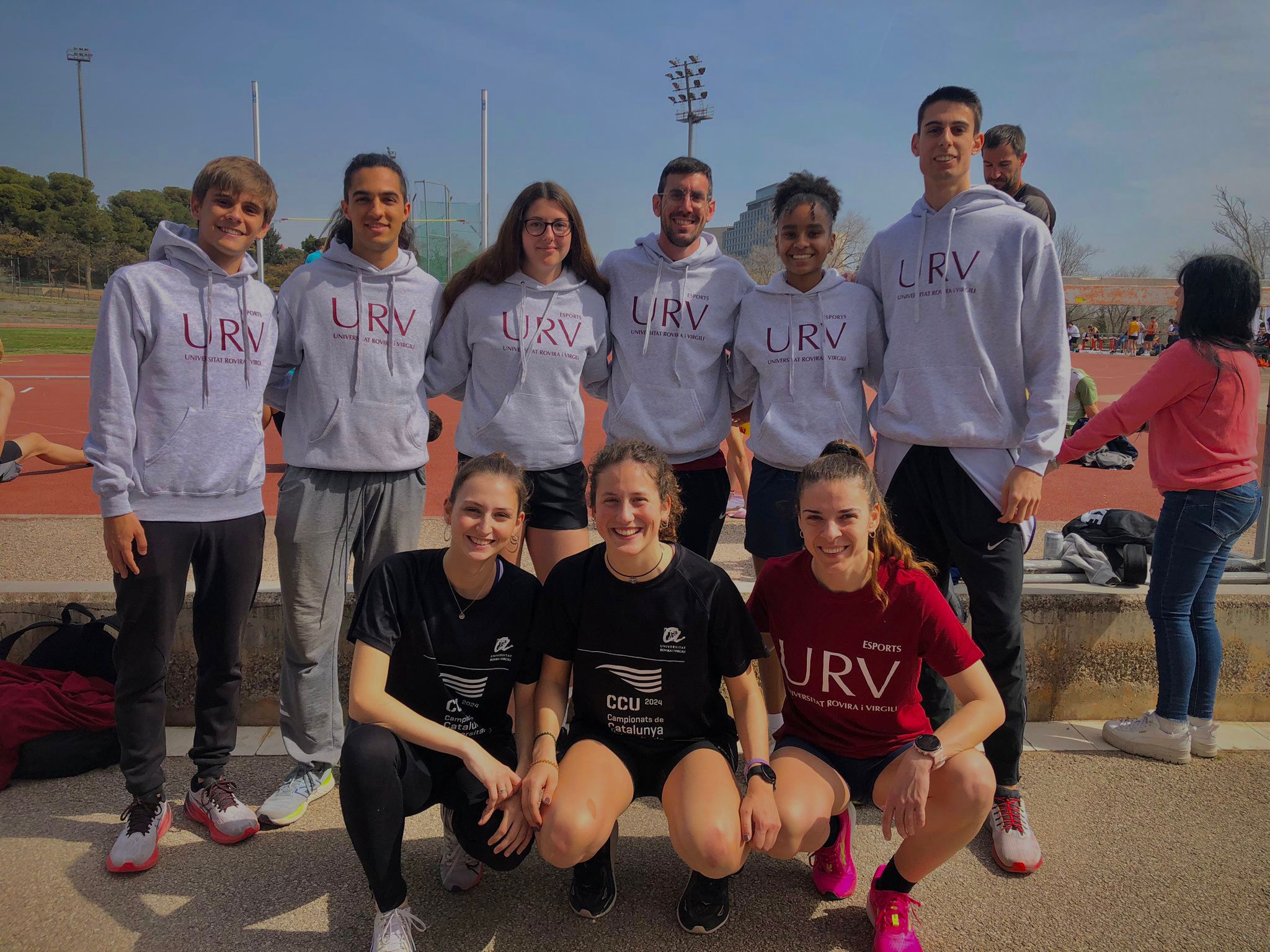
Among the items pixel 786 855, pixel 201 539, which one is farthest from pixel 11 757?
pixel 786 855

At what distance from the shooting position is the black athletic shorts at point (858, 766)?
2594 millimetres

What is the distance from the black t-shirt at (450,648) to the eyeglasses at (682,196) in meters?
1.72

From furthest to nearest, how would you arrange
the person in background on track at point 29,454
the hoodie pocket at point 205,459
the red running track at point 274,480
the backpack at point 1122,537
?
the red running track at point 274,480 < the person in background on track at point 29,454 < the backpack at point 1122,537 < the hoodie pocket at point 205,459

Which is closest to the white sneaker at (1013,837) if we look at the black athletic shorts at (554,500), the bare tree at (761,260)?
the black athletic shorts at (554,500)

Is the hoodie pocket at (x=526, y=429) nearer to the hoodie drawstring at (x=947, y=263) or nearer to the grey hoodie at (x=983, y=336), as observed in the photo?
the grey hoodie at (x=983, y=336)

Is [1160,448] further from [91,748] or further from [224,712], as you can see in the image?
[91,748]

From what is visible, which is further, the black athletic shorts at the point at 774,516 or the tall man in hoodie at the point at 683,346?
the tall man in hoodie at the point at 683,346

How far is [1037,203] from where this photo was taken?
3.91 m

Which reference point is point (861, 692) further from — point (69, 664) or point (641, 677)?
point (69, 664)

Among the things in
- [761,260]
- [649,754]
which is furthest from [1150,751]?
[761,260]

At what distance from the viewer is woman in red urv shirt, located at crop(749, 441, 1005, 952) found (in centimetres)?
239

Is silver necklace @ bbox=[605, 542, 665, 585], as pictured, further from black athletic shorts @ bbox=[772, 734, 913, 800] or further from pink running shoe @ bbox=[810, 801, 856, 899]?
pink running shoe @ bbox=[810, 801, 856, 899]

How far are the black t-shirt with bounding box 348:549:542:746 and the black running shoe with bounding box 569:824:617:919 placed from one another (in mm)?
464

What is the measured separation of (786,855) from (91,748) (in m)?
2.65
